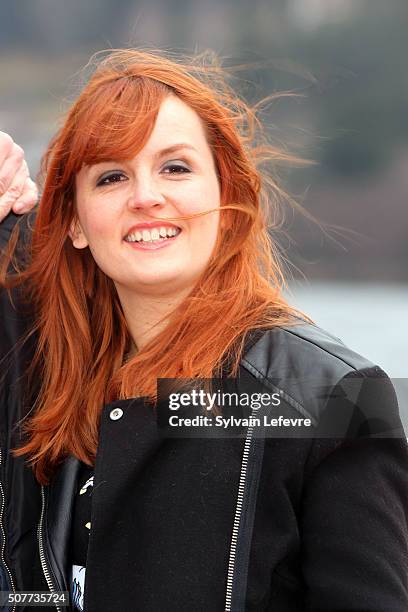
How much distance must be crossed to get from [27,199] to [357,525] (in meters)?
1.06

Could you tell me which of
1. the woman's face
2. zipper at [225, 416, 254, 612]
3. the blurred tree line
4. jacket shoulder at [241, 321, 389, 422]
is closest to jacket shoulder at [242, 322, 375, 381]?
jacket shoulder at [241, 321, 389, 422]

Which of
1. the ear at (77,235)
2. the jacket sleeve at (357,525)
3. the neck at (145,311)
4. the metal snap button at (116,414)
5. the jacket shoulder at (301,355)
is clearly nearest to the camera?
the jacket sleeve at (357,525)

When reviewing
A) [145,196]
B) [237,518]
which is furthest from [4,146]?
[237,518]

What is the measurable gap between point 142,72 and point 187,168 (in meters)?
0.21

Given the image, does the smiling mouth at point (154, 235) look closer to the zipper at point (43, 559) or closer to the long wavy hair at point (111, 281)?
the long wavy hair at point (111, 281)

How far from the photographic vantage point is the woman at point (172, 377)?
4.31ft

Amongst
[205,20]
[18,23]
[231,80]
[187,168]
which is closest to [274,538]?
[187,168]

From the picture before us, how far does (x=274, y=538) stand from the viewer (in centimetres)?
132

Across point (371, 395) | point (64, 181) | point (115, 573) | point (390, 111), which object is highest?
point (390, 111)

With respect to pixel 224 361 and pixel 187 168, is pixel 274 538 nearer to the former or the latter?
pixel 224 361

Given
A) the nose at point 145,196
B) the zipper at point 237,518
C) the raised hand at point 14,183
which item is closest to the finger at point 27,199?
the raised hand at point 14,183

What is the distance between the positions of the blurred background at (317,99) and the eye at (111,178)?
306mm

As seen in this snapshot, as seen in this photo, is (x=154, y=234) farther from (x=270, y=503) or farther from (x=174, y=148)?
(x=270, y=503)

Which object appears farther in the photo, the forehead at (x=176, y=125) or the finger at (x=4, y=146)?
the finger at (x=4, y=146)
